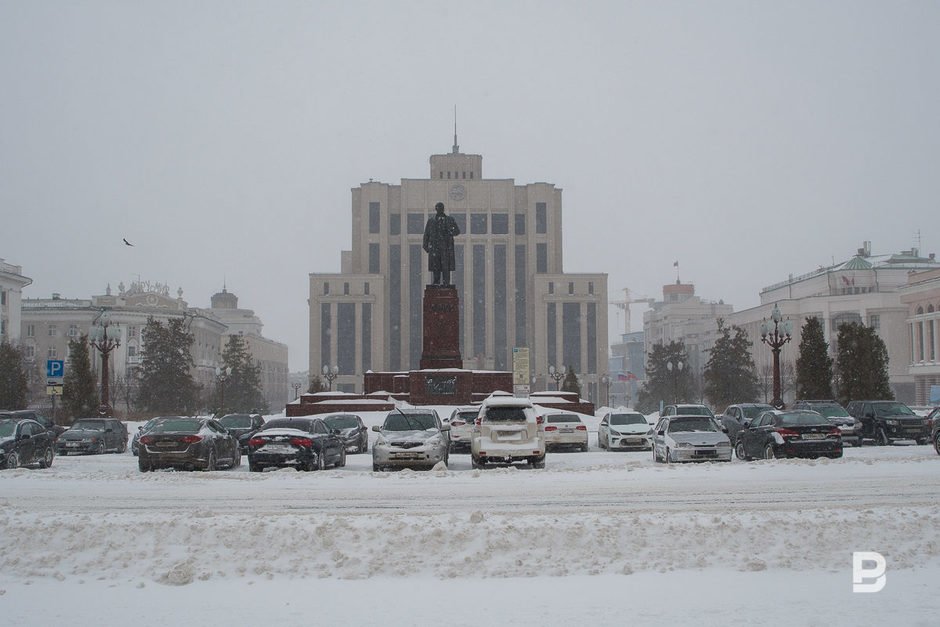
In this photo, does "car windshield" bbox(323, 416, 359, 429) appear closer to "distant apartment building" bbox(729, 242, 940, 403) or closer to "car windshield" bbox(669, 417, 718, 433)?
"car windshield" bbox(669, 417, 718, 433)

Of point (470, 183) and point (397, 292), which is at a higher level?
point (470, 183)

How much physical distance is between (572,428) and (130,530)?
2176 centimetres

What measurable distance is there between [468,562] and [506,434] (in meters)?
11.7

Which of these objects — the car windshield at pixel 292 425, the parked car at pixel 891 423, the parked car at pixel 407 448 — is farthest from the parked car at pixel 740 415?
the car windshield at pixel 292 425

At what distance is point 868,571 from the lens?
995cm

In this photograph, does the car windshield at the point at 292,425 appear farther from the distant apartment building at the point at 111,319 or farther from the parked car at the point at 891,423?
the distant apartment building at the point at 111,319

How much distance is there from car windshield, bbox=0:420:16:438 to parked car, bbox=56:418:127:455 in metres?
8.74

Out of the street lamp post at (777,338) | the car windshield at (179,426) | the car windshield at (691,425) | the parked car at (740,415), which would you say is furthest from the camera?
the street lamp post at (777,338)

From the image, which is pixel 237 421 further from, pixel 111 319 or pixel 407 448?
pixel 111 319

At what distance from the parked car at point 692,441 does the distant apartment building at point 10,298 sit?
76820mm

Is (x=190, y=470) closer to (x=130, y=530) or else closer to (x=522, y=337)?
(x=130, y=530)

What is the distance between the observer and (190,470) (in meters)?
21.5

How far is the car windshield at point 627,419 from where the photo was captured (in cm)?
3136

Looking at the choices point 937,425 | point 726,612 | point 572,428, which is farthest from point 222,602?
point 572,428
